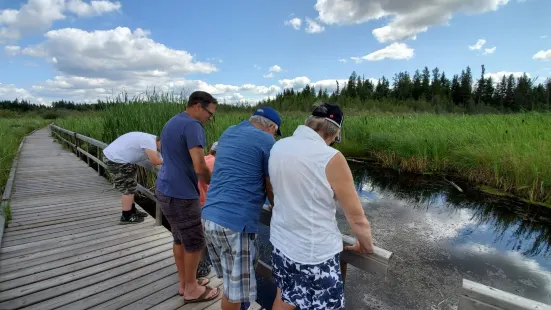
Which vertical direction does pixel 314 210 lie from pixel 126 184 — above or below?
above

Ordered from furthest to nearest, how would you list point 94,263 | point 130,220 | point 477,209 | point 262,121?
point 477,209, point 130,220, point 94,263, point 262,121

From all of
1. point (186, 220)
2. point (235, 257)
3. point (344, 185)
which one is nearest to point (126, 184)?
point (186, 220)

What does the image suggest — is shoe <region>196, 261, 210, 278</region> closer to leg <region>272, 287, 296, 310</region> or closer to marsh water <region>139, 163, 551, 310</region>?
marsh water <region>139, 163, 551, 310</region>

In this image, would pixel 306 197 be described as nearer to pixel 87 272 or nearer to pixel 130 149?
pixel 87 272

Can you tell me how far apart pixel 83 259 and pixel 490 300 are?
11.4ft

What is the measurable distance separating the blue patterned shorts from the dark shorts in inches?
35.9

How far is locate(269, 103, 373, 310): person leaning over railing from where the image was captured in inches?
50.4

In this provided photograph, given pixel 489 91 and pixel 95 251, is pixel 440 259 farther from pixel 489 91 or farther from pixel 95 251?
pixel 489 91

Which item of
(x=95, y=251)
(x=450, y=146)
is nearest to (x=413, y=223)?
(x=450, y=146)

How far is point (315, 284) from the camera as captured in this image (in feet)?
4.49

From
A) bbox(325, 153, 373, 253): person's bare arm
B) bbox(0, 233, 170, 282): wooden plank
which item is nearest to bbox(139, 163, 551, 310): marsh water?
bbox(0, 233, 170, 282): wooden plank

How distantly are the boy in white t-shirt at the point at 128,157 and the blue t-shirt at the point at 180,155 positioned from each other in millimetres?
1407

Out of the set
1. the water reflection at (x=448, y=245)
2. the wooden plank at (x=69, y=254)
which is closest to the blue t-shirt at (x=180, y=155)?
the wooden plank at (x=69, y=254)

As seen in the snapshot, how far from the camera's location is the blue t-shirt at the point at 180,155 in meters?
1.94
